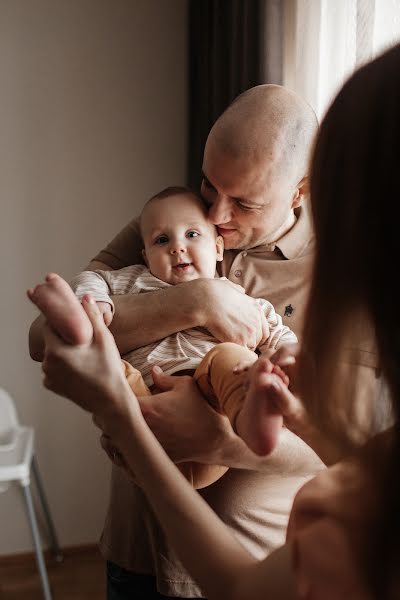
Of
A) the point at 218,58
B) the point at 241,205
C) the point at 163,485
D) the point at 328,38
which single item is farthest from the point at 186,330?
the point at 218,58

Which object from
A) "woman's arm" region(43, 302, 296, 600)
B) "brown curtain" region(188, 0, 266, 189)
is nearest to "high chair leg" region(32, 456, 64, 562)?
"brown curtain" region(188, 0, 266, 189)

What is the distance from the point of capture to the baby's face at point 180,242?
140 cm

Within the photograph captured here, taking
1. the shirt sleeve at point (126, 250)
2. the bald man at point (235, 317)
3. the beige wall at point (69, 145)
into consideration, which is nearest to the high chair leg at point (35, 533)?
the beige wall at point (69, 145)

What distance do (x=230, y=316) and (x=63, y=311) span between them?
0.43 meters

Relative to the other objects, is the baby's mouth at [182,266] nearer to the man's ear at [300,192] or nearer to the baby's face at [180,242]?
the baby's face at [180,242]

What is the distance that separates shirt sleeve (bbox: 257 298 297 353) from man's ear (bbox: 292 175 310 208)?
0.27m

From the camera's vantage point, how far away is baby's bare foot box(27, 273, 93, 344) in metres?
0.91

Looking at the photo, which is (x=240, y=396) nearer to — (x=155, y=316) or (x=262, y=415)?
(x=262, y=415)

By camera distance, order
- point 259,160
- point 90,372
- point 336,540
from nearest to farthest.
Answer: point 336,540 < point 90,372 < point 259,160

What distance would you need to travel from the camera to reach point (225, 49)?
7.91 ft

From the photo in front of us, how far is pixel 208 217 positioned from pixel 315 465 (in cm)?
62

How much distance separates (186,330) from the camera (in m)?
1.34

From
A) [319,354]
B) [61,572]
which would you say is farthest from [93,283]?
[61,572]

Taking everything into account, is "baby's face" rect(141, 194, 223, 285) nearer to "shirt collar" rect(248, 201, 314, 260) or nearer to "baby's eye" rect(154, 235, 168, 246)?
"baby's eye" rect(154, 235, 168, 246)
